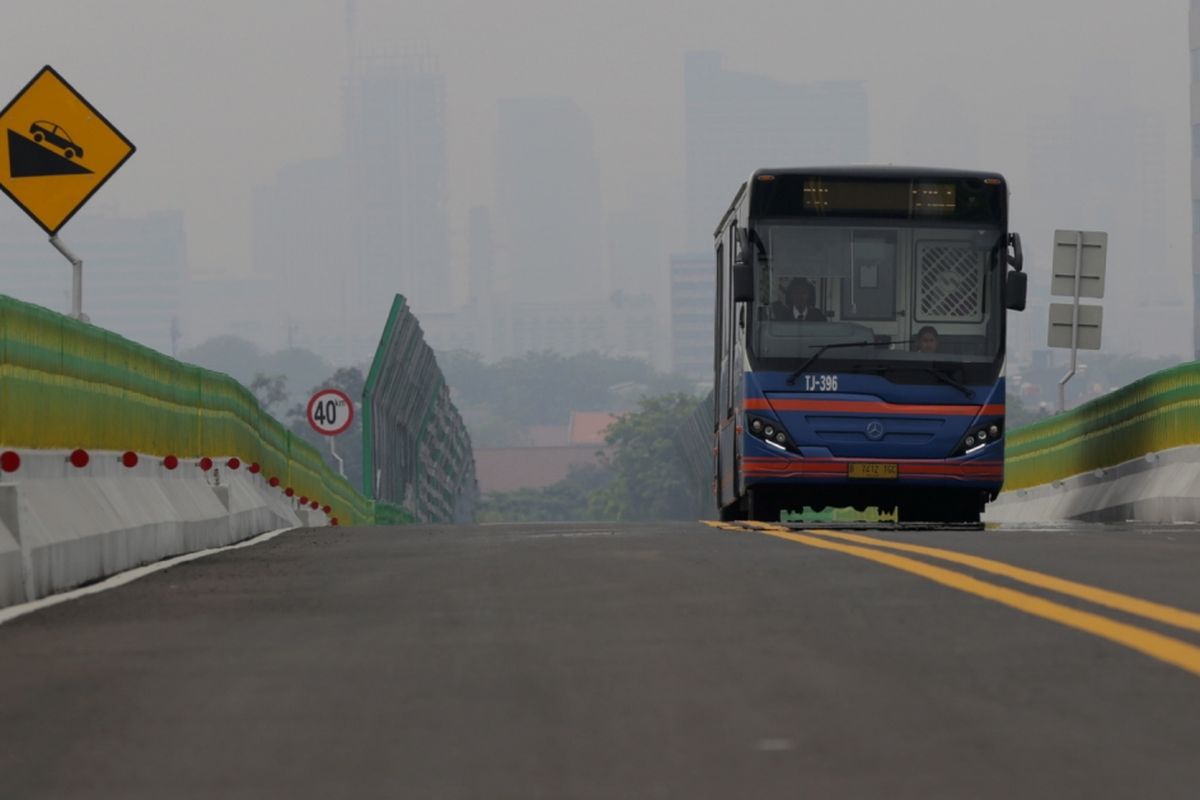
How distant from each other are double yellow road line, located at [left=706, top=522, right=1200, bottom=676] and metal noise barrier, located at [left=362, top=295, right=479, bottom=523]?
2393cm

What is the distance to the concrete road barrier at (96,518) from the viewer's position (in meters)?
10.3

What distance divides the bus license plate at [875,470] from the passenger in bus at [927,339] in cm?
109

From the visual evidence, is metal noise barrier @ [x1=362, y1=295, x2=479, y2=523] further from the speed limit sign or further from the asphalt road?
the asphalt road

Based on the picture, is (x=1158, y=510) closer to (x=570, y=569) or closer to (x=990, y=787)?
(x=570, y=569)

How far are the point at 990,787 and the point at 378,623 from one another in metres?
3.81

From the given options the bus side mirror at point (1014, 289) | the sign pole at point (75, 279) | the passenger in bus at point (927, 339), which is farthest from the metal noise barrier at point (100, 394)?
the bus side mirror at point (1014, 289)

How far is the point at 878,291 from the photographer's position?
70.9 feet

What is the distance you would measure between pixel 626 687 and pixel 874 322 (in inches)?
623

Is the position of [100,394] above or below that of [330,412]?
below

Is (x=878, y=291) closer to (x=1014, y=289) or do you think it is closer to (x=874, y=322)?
(x=874, y=322)

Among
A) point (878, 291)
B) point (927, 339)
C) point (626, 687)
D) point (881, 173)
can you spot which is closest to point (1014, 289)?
point (927, 339)

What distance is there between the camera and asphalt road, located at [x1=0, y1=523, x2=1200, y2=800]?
4742 mm

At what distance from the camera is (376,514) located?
39.3m

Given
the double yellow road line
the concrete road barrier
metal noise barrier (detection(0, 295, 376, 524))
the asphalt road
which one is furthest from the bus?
the asphalt road
